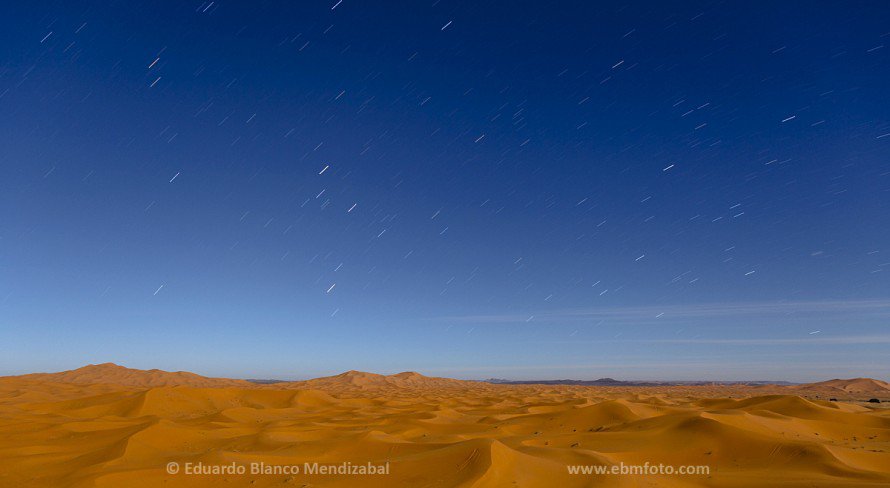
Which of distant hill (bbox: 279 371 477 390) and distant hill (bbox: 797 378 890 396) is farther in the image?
distant hill (bbox: 279 371 477 390)

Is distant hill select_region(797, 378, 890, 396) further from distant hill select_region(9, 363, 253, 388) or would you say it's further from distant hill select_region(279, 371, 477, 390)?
distant hill select_region(9, 363, 253, 388)

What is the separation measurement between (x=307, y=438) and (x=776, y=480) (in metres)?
11.9

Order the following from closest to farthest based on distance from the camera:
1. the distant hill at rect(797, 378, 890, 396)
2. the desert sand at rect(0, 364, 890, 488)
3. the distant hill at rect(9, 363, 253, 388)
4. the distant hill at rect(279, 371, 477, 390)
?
1. the desert sand at rect(0, 364, 890, 488)
2. the distant hill at rect(797, 378, 890, 396)
3. the distant hill at rect(9, 363, 253, 388)
4. the distant hill at rect(279, 371, 477, 390)

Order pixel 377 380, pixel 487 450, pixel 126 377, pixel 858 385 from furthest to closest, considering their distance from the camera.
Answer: pixel 377 380 → pixel 126 377 → pixel 858 385 → pixel 487 450

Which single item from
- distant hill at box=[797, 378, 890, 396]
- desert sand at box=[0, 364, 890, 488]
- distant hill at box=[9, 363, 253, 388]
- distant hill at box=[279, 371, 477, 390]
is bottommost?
distant hill at box=[279, 371, 477, 390]

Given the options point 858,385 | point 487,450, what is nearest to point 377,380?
point 858,385

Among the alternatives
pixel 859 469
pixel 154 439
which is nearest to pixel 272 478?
pixel 154 439

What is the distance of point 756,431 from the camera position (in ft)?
40.8

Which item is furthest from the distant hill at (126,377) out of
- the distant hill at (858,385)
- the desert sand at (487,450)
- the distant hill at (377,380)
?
the distant hill at (858,385)

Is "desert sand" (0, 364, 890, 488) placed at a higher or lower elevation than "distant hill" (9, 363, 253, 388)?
higher

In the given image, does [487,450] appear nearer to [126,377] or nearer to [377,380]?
[126,377]

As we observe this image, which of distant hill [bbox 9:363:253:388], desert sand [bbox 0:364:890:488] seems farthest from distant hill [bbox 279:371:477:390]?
desert sand [bbox 0:364:890:488]

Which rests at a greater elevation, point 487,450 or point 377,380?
point 487,450

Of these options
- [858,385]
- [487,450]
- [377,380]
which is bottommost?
[377,380]
